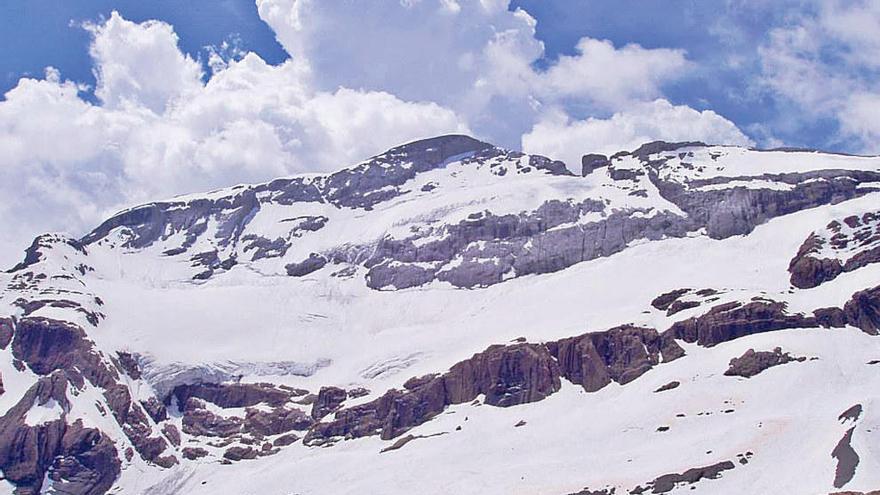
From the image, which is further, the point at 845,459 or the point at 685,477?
the point at 685,477

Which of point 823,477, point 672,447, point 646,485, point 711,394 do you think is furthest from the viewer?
point 711,394

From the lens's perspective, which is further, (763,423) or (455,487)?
(455,487)

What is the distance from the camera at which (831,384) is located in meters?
192

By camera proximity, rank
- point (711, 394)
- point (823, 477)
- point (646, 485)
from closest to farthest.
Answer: point (823, 477) → point (646, 485) → point (711, 394)

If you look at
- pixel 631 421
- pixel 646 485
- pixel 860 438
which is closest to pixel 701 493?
pixel 646 485

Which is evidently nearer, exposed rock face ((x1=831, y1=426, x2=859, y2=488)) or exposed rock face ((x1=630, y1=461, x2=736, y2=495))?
exposed rock face ((x1=831, y1=426, x2=859, y2=488))

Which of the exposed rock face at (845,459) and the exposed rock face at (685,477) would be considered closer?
the exposed rock face at (845,459)

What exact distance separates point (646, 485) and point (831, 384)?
43.8 meters

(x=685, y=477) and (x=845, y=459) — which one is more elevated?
(x=685, y=477)

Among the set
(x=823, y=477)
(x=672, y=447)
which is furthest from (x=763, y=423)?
(x=823, y=477)

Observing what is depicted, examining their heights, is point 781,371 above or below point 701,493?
above

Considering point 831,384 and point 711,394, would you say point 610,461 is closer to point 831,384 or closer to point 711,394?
point 711,394

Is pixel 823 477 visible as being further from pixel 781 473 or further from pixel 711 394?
pixel 711 394

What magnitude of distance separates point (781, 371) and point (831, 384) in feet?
32.6
